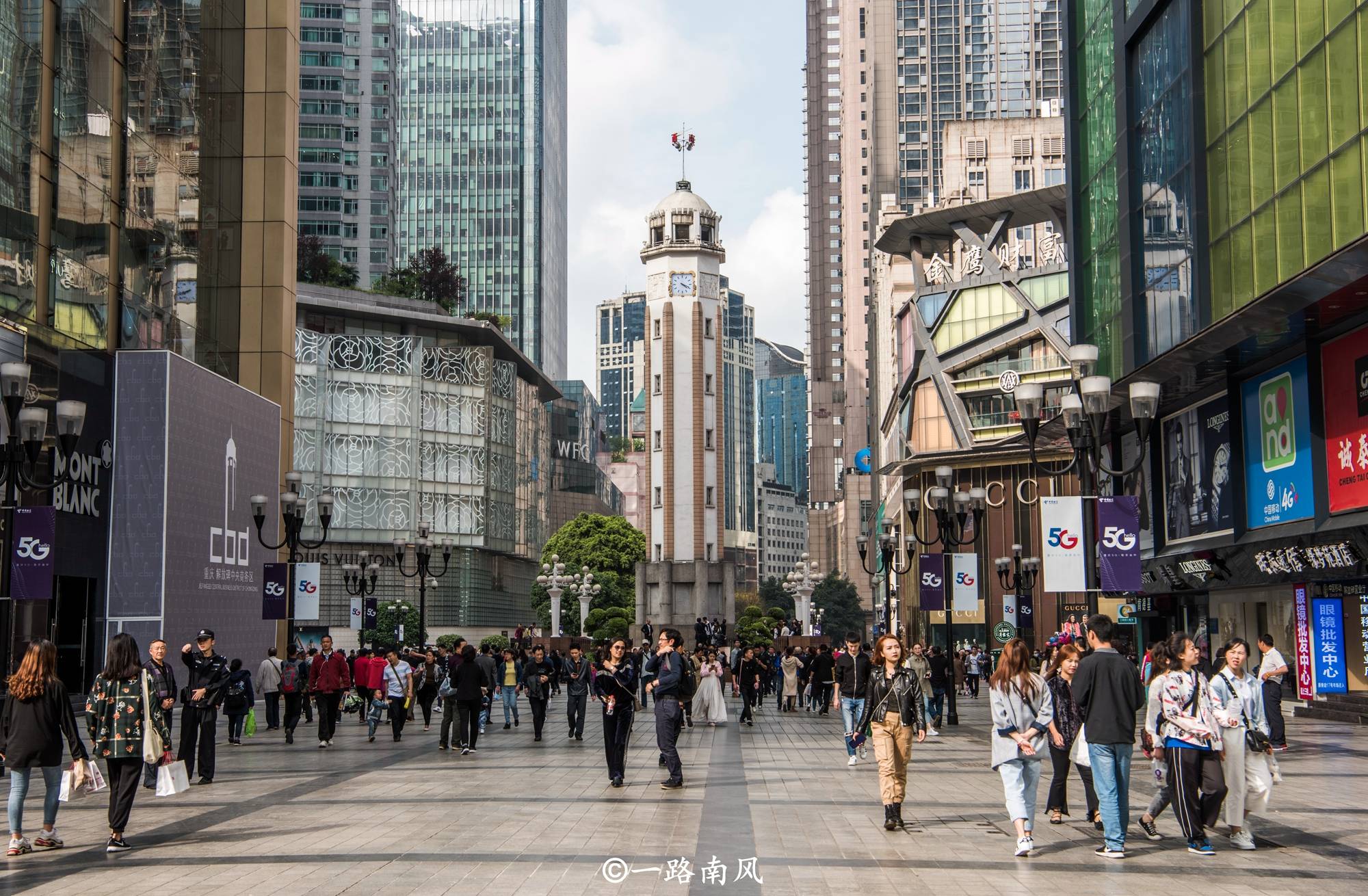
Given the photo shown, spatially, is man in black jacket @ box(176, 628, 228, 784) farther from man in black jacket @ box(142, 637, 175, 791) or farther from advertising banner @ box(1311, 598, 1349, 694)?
advertising banner @ box(1311, 598, 1349, 694)

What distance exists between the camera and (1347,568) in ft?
87.2

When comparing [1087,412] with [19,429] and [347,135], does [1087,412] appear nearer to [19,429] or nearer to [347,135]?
[19,429]

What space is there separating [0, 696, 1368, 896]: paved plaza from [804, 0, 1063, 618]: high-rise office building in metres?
95.9

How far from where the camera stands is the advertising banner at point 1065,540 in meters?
19.6

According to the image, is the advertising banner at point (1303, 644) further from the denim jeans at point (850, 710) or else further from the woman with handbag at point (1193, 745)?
the woman with handbag at point (1193, 745)

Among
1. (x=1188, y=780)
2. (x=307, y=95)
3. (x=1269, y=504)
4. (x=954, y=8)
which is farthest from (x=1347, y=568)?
(x=954, y=8)

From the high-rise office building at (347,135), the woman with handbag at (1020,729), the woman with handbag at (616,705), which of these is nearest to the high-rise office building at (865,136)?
the high-rise office building at (347,135)

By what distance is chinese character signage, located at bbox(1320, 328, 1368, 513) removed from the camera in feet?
86.9

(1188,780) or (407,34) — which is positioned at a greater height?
(407,34)

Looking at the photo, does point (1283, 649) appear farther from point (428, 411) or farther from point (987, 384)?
point (428, 411)

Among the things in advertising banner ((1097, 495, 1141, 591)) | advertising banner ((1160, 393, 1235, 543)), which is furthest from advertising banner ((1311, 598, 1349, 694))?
advertising banner ((1097, 495, 1141, 591))

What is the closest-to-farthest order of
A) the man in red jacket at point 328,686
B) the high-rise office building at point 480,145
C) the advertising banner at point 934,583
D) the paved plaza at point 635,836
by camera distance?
1. the paved plaza at point 635,836
2. the man in red jacket at point 328,686
3. the advertising banner at point 934,583
4. the high-rise office building at point 480,145

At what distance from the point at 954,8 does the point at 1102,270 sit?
107 m

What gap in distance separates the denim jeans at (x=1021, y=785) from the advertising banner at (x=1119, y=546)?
8.32 meters
